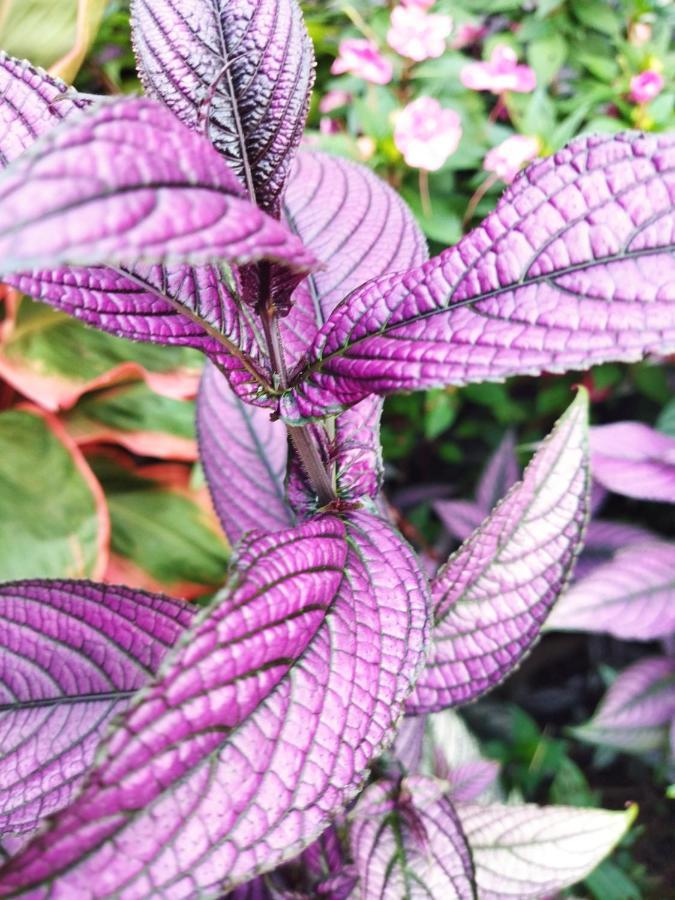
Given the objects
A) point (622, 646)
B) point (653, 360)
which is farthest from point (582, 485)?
point (622, 646)

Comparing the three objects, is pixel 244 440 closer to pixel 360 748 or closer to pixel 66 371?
pixel 360 748

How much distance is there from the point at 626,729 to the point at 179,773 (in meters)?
0.93

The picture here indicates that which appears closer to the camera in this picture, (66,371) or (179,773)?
(179,773)

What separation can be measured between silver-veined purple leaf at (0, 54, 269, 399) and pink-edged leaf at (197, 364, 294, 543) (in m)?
0.25

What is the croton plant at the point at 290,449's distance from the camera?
0.83 feet

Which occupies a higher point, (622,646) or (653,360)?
(653,360)

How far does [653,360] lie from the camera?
1.23m

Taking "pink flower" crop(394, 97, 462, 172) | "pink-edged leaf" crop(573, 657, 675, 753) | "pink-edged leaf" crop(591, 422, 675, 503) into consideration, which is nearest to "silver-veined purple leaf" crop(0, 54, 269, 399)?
"pink flower" crop(394, 97, 462, 172)

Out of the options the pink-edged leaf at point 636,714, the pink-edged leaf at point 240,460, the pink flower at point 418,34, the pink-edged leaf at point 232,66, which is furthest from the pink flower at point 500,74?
the pink-edged leaf at point 636,714

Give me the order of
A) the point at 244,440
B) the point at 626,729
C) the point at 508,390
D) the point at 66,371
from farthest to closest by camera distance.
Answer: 1. the point at 508,390
2. the point at 66,371
3. the point at 626,729
4. the point at 244,440

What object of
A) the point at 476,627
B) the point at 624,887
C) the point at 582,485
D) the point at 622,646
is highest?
the point at 582,485

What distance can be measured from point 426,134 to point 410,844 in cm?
83

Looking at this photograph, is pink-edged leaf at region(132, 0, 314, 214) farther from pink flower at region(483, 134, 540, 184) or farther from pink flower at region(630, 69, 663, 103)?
pink flower at region(630, 69, 663, 103)

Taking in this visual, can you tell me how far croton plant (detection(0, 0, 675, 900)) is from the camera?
25 centimetres
